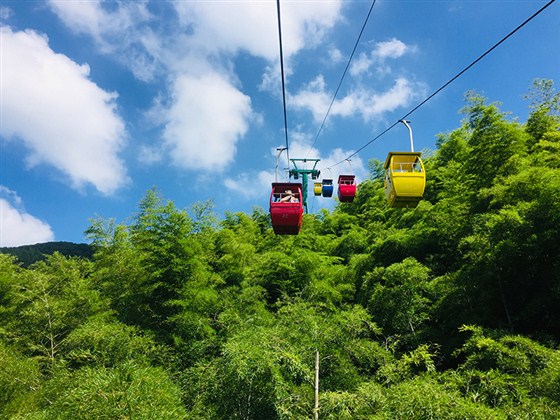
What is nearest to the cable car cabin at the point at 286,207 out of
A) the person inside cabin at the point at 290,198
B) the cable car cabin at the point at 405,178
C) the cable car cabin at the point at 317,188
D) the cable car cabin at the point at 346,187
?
the person inside cabin at the point at 290,198

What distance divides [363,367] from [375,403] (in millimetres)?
2813

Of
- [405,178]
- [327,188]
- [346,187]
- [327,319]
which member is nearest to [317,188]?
[327,188]

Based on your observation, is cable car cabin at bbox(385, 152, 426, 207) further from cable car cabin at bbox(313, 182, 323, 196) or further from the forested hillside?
cable car cabin at bbox(313, 182, 323, 196)

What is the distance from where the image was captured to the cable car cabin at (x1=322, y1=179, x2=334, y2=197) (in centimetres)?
1222

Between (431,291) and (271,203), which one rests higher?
(271,203)

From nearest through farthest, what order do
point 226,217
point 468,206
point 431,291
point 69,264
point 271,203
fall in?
point 271,203
point 431,291
point 468,206
point 69,264
point 226,217

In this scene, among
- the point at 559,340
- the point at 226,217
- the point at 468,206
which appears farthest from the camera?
the point at 226,217

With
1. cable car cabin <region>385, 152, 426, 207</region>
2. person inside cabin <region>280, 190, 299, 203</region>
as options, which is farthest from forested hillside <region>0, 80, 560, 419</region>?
person inside cabin <region>280, 190, 299, 203</region>

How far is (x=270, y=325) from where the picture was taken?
39.1ft

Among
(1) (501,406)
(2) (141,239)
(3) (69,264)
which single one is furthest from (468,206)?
(3) (69,264)

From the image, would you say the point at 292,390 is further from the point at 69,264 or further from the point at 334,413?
the point at 69,264

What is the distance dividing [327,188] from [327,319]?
4471mm

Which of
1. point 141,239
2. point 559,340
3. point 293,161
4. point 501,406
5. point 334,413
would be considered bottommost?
point 334,413

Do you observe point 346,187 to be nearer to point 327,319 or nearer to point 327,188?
point 327,188
